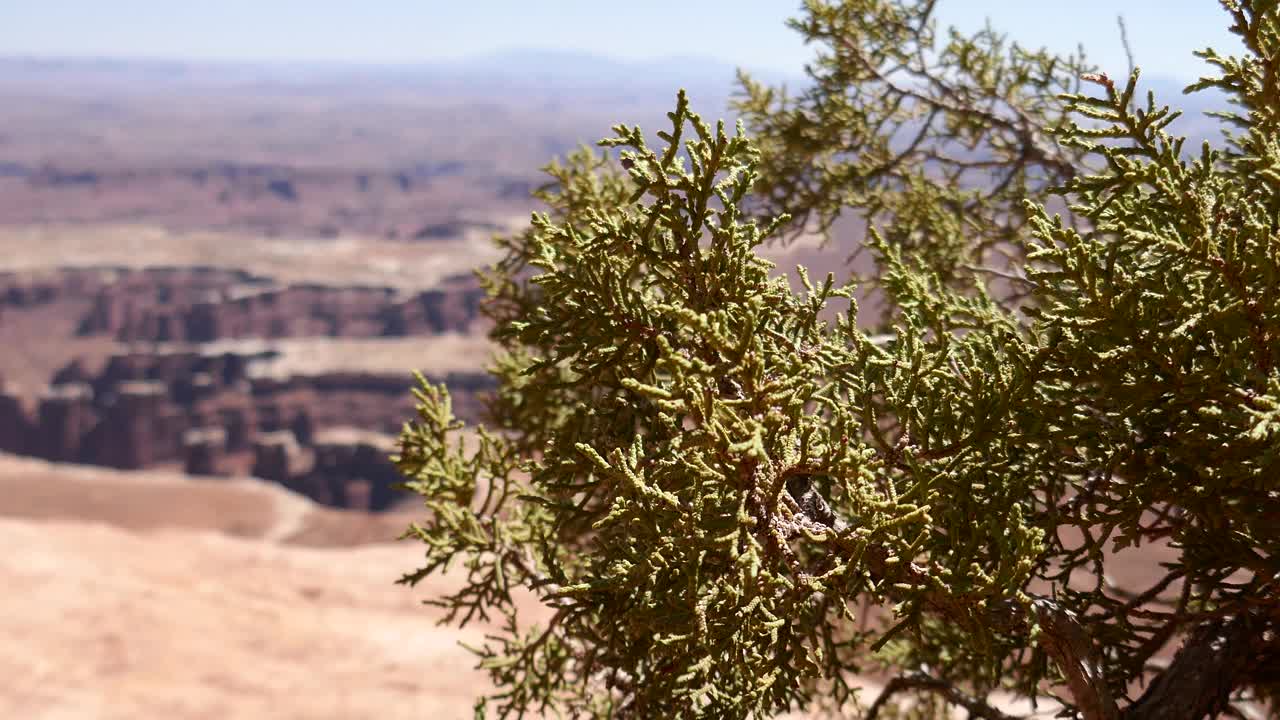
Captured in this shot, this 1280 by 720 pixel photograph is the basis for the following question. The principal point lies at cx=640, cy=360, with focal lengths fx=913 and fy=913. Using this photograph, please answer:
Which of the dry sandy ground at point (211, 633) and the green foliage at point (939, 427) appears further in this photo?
the dry sandy ground at point (211, 633)

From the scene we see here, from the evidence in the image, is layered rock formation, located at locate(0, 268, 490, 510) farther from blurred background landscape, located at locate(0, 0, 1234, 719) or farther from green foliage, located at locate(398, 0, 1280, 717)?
green foliage, located at locate(398, 0, 1280, 717)

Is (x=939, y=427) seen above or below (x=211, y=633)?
above

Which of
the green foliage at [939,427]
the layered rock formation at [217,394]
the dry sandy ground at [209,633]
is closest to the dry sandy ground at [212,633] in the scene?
the dry sandy ground at [209,633]

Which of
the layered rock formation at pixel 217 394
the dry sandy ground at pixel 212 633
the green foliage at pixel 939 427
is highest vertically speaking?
the green foliage at pixel 939 427

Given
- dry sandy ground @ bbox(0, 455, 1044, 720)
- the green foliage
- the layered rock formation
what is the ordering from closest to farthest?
1. the green foliage
2. dry sandy ground @ bbox(0, 455, 1044, 720)
3. the layered rock formation

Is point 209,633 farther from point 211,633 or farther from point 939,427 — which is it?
point 939,427

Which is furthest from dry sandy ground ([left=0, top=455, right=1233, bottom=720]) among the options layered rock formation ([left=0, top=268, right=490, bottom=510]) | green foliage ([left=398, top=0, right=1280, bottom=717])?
layered rock formation ([left=0, top=268, right=490, bottom=510])

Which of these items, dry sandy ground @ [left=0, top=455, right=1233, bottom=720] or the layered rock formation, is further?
the layered rock formation

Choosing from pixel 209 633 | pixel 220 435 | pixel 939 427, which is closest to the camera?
pixel 939 427

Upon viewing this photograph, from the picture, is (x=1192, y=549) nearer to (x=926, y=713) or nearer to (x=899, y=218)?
(x=899, y=218)

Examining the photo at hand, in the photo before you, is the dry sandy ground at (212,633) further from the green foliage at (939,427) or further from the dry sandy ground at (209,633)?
the green foliage at (939,427)

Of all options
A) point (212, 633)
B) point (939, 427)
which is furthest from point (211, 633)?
point (939, 427)

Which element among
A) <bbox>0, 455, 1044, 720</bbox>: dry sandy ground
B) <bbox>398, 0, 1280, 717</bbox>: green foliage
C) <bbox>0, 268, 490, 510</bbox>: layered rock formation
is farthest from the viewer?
<bbox>0, 268, 490, 510</bbox>: layered rock formation

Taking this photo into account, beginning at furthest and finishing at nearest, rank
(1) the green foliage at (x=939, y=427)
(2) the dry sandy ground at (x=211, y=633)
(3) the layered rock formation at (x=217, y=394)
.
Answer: (3) the layered rock formation at (x=217, y=394)
(2) the dry sandy ground at (x=211, y=633)
(1) the green foliage at (x=939, y=427)
